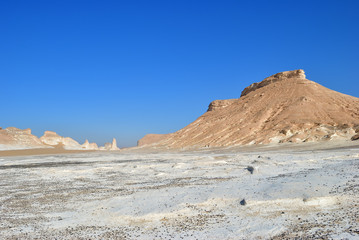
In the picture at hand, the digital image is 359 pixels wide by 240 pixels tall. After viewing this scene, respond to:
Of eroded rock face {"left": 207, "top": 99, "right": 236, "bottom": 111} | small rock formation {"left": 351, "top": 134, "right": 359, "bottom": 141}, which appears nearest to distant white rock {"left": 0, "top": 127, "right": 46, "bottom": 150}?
eroded rock face {"left": 207, "top": 99, "right": 236, "bottom": 111}

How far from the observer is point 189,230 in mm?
6277

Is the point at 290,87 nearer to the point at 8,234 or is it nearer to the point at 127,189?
the point at 127,189

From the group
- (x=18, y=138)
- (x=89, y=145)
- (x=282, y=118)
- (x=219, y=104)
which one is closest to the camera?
(x=282, y=118)

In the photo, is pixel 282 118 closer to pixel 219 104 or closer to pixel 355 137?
pixel 355 137

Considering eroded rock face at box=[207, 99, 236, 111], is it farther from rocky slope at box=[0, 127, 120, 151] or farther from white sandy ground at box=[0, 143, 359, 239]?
white sandy ground at box=[0, 143, 359, 239]

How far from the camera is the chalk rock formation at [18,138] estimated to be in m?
61.2

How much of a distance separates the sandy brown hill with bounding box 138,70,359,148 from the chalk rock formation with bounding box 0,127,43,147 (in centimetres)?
2820

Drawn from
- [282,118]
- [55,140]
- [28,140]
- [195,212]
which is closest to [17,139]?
[28,140]

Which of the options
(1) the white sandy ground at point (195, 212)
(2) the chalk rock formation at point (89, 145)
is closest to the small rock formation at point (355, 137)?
(1) the white sandy ground at point (195, 212)

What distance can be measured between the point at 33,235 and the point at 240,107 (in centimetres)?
5295

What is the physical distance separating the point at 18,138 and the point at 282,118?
49817 millimetres

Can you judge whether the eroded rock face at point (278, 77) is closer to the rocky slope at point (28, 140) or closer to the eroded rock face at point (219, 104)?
the eroded rock face at point (219, 104)

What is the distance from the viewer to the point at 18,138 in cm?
6331

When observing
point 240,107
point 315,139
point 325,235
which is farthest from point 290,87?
point 325,235
